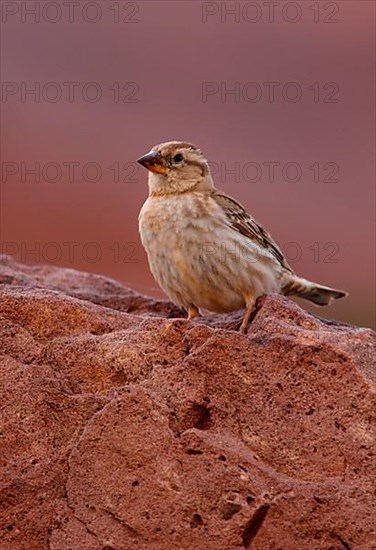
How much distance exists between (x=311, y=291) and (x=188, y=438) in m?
3.05

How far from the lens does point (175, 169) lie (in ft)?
21.7

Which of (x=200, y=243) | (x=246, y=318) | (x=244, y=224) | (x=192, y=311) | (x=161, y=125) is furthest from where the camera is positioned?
(x=161, y=125)

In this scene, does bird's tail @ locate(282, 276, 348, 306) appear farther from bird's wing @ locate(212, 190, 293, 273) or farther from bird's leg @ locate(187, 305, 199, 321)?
bird's leg @ locate(187, 305, 199, 321)

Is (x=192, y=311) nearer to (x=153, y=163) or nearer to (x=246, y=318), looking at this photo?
(x=153, y=163)

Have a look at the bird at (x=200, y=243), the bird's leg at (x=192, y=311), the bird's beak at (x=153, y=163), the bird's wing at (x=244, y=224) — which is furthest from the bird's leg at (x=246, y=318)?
the bird's beak at (x=153, y=163)

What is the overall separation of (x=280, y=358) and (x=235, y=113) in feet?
74.5

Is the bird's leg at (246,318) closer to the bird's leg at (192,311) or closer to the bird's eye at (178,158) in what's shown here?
the bird's leg at (192,311)

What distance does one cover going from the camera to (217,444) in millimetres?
3871

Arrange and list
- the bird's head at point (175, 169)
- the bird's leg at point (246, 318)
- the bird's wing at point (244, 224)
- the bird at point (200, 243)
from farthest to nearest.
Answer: the bird's head at point (175, 169) → the bird's wing at point (244, 224) → the bird at point (200, 243) → the bird's leg at point (246, 318)

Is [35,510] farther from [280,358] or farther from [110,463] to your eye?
[280,358]

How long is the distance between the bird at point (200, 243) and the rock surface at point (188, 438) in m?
1.55

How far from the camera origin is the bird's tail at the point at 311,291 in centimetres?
668

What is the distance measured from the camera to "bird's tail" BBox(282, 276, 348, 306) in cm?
668

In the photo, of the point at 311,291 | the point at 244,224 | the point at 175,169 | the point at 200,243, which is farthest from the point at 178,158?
the point at 311,291
